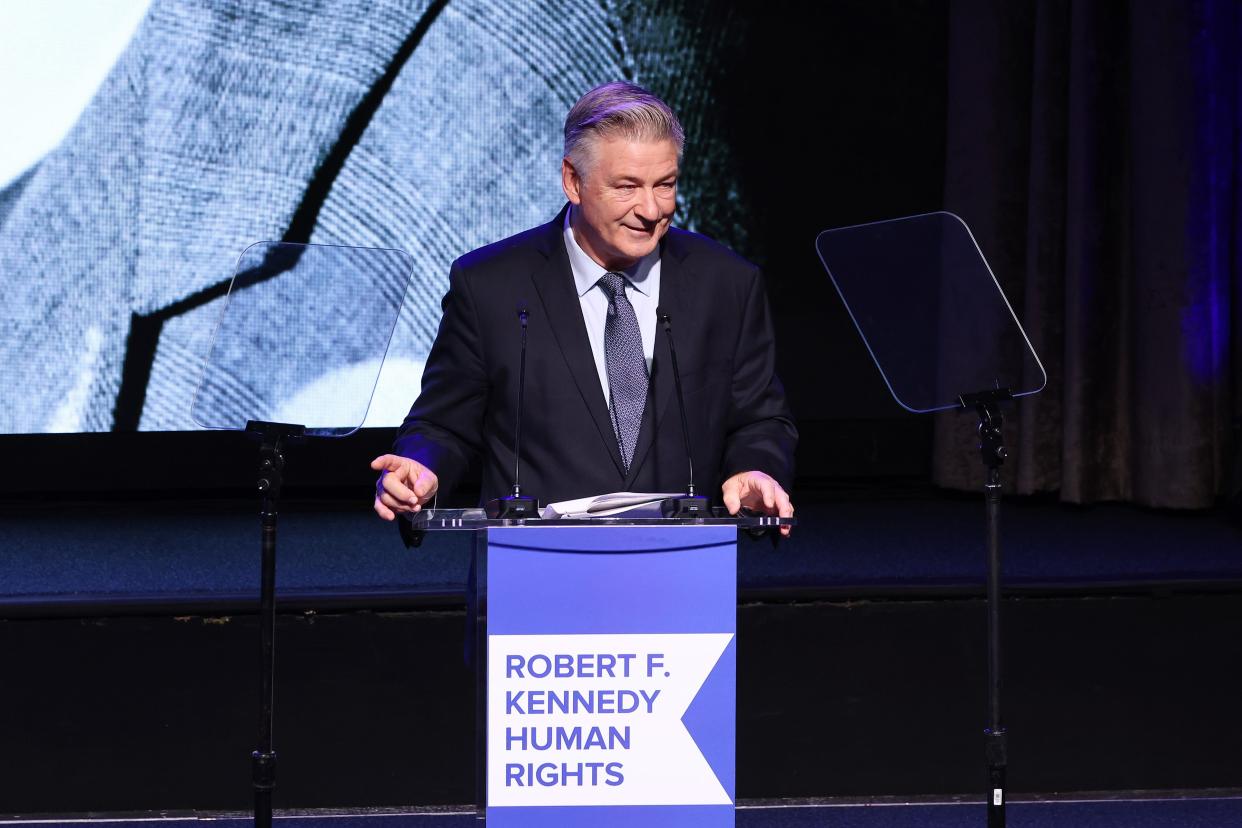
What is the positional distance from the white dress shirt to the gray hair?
17cm

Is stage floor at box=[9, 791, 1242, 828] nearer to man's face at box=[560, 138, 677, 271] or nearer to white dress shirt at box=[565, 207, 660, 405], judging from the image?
white dress shirt at box=[565, 207, 660, 405]

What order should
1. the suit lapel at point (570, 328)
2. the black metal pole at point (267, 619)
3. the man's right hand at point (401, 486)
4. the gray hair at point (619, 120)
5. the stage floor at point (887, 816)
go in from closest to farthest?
the man's right hand at point (401, 486) < the gray hair at point (619, 120) < the suit lapel at point (570, 328) < the black metal pole at point (267, 619) < the stage floor at point (887, 816)

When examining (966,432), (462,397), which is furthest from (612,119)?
(966,432)

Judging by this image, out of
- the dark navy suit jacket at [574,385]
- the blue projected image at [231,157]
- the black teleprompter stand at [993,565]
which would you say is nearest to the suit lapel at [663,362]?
the dark navy suit jacket at [574,385]

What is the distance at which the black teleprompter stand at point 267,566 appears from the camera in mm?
2164

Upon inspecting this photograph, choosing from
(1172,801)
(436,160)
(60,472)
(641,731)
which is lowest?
(1172,801)

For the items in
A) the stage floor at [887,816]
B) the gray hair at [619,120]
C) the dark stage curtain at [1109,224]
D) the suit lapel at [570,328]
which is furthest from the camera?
the dark stage curtain at [1109,224]

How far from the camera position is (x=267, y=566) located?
220cm

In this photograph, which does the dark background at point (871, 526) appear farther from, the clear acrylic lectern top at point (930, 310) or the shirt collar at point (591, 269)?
the shirt collar at point (591, 269)

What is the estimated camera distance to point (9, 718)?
2916 mm

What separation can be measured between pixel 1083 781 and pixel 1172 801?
0.62 feet

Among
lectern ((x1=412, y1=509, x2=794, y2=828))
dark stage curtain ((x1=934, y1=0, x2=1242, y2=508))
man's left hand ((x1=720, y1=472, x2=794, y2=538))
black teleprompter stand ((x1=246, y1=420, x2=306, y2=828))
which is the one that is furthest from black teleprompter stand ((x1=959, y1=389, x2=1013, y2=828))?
dark stage curtain ((x1=934, y1=0, x2=1242, y2=508))

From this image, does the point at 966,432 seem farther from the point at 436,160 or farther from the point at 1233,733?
the point at 436,160

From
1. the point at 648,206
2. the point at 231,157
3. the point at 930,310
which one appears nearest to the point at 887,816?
the point at 930,310
